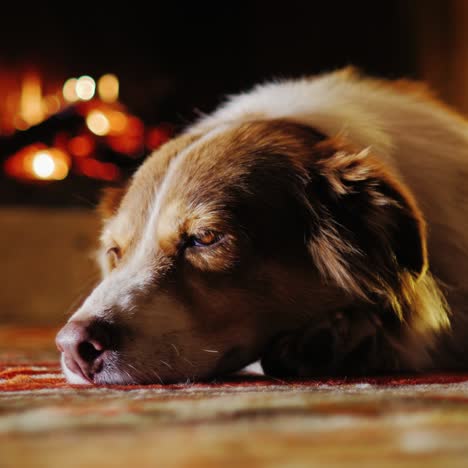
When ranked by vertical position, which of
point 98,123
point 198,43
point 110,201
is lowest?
point 110,201

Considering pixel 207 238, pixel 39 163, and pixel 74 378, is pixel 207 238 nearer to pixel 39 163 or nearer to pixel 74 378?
pixel 74 378

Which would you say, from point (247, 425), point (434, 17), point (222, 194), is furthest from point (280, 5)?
point (247, 425)

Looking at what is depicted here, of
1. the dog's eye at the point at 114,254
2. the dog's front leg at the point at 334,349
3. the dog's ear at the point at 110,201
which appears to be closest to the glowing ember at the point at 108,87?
the dog's ear at the point at 110,201

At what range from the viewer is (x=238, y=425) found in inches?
25.8

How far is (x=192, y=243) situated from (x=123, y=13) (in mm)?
2926

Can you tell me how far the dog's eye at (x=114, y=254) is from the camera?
143 cm

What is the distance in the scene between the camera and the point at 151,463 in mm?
520

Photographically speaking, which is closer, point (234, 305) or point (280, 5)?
point (234, 305)

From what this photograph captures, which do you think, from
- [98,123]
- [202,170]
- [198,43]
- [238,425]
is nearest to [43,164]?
[98,123]

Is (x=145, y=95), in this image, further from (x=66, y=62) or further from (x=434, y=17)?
(x=434, y=17)

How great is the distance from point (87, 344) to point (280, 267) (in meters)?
0.38

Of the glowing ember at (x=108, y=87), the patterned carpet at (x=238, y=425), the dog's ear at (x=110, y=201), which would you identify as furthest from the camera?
the glowing ember at (x=108, y=87)

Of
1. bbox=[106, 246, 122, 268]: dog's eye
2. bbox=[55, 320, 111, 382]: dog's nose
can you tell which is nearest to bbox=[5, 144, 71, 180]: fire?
bbox=[106, 246, 122, 268]: dog's eye

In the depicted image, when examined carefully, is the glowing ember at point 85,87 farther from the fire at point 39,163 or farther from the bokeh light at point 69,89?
the fire at point 39,163
